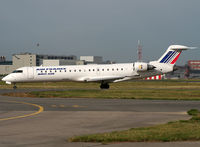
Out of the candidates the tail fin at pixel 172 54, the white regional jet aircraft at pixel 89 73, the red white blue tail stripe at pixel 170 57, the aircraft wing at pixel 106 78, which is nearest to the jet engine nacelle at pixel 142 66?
the white regional jet aircraft at pixel 89 73

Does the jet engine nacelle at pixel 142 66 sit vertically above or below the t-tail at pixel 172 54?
below

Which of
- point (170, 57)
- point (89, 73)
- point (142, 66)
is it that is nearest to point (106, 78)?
point (89, 73)

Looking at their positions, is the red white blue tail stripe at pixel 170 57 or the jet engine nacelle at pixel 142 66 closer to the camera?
the jet engine nacelle at pixel 142 66

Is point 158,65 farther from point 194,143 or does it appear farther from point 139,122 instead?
point 194,143

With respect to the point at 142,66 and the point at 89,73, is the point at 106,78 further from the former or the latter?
the point at 142,66

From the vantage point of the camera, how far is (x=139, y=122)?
13164 millimetres

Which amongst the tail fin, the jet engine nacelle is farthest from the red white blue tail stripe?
the jet engine nacelle

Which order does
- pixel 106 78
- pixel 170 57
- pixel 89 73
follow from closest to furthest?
pixel 106 78 → pixel 89 73 → pixel 170 57

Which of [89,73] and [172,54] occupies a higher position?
Result: [172,54]

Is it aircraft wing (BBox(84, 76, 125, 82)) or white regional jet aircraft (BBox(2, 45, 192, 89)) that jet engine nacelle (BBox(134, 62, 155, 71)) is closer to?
white regional jet aircraft (BBox(2, 45, 192, 89))

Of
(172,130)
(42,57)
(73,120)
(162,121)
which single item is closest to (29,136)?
(73,120)

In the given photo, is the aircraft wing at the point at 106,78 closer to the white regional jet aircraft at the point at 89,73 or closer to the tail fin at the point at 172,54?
the white regional jet aircraft at the point at 89,73

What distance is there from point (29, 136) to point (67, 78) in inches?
1266

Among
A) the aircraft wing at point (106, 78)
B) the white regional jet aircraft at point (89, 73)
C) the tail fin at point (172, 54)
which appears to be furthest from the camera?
the tail fin at point (172, 54)
